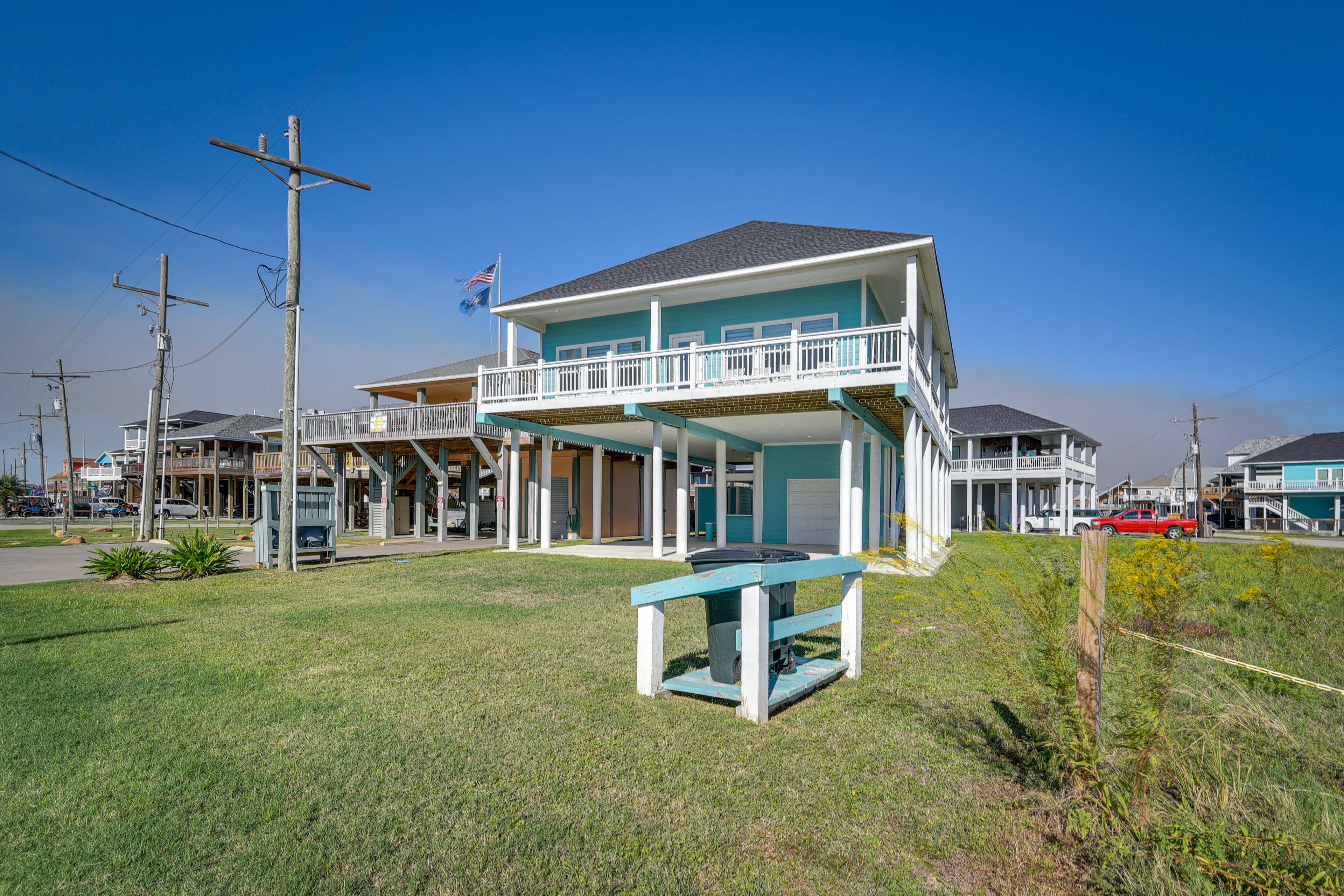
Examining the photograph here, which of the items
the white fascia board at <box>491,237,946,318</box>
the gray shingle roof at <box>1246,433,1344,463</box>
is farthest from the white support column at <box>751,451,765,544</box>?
the gray shingle roof at <box>1246,433,1344,463</box>

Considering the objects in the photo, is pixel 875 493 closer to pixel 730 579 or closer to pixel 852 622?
pixel 852 622

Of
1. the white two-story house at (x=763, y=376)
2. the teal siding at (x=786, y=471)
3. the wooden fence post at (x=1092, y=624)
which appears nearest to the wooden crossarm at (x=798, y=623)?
the wooden fence post at (x=1092, y=624)

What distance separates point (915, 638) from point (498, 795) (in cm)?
515

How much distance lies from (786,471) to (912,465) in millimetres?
7603

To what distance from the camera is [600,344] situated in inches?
749

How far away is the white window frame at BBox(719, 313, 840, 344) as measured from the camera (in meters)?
15.9

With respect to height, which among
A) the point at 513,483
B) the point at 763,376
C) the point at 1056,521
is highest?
the point at 763,376

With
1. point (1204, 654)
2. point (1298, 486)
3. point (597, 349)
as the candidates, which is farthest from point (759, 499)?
point (1298, 486)

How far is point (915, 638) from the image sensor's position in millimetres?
7176

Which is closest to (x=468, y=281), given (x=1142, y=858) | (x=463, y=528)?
(x=463, y=528)

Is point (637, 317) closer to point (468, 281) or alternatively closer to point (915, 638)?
point (468, 281)

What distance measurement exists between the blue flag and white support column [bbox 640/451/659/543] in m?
8.30

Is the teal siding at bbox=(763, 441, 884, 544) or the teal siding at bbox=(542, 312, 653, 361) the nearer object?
the teal siding at bbox=(542, 312, 653, 361)

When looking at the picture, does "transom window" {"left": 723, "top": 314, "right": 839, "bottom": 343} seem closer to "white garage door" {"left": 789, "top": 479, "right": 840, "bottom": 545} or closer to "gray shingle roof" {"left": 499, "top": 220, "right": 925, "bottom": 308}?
"gray shingle roof" {"left": 499, "top": 220, "right": 925, "bottom": 308}
